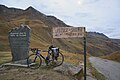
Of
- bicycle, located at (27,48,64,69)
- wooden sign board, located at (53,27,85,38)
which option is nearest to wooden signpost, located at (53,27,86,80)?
wooden sign board, located at (53,27,85,38)

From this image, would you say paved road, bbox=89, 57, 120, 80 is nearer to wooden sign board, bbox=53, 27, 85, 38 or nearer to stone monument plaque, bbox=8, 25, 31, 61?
stone monument plaque, bbox=8, 25, 31, 61

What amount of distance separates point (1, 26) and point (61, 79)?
57.7 meters

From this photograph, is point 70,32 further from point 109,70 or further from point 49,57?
point 109,70

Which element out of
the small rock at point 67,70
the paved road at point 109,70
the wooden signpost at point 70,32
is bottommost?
the paved road at point 109,70

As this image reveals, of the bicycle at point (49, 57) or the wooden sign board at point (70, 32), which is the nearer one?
the wooden sign board at point (70, 32)

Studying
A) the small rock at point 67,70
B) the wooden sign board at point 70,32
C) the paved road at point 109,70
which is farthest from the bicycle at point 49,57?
the paved road at point 109,70

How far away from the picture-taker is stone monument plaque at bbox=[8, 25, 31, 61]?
14.2 m

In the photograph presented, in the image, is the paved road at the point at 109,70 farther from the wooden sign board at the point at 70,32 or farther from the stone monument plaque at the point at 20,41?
the wooden sign board at the point at 70,32

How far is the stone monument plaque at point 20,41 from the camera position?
14.2m

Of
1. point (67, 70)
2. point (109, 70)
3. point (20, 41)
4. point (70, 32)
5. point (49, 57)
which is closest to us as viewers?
point (70, 32)

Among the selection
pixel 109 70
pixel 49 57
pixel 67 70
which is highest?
pixel 49 57

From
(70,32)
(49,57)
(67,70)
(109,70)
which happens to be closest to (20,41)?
(49,57)

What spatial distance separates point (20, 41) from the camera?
14438 millimetres

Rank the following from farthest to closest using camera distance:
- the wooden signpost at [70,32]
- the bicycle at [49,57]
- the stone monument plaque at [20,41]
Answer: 1. the stone monument plaque at [20,41]
2. the bicycle at [49,57]
3. the wooden signpost at [70,32]
